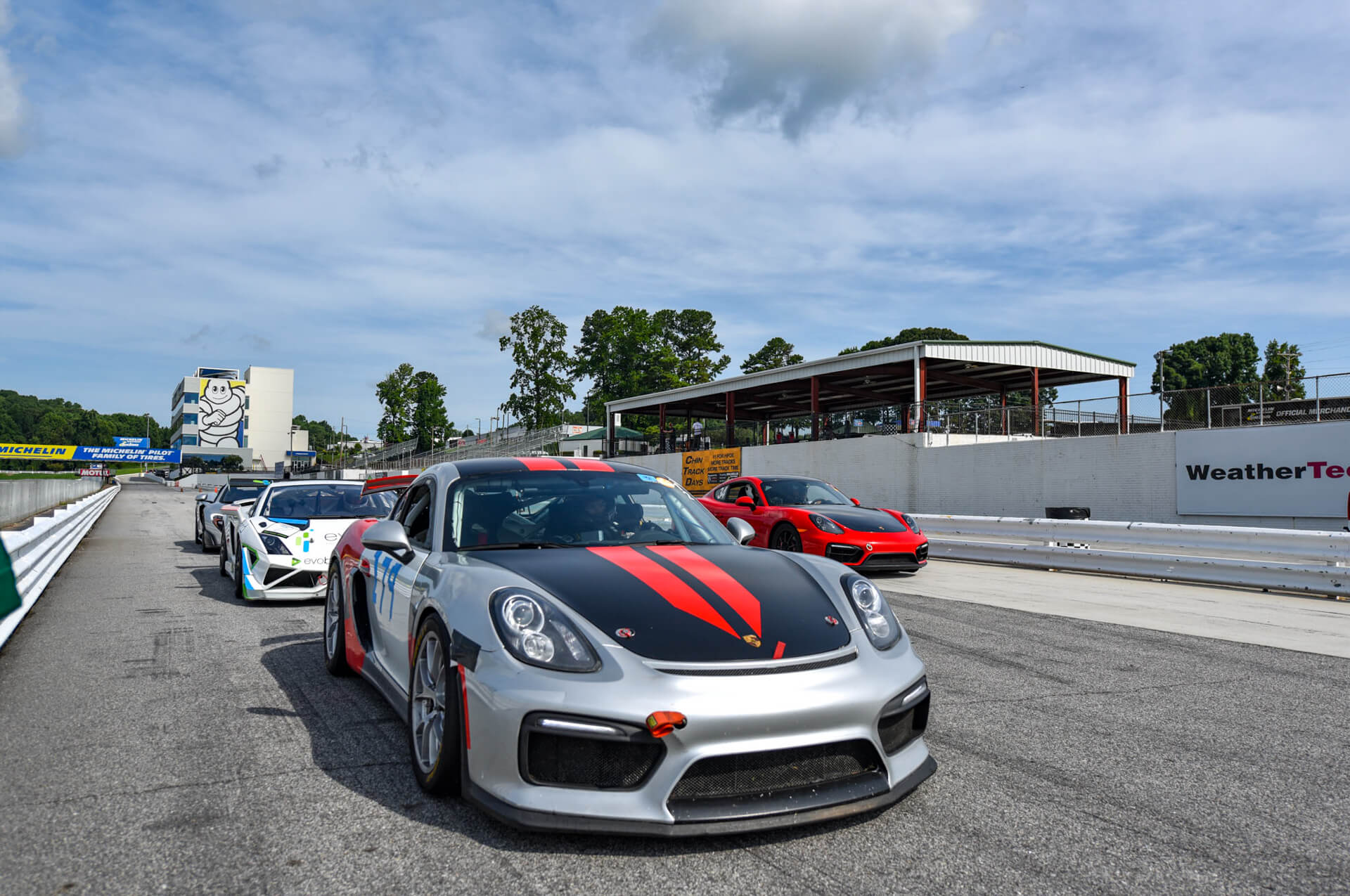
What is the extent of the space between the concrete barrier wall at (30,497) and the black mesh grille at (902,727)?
23302mm

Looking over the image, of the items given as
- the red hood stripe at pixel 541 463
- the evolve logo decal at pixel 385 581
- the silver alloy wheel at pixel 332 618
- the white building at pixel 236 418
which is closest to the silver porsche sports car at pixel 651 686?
the evolve logo decal at pixel 385 581

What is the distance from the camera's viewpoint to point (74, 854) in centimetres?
294

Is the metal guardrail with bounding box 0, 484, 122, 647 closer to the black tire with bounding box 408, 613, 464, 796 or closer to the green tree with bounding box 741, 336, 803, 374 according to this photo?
the black tire with bounding box 408, 613, 464, 796

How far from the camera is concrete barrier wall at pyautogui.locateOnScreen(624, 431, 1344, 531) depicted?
19.0 m

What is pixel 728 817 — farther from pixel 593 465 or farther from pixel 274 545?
pixel 274 545

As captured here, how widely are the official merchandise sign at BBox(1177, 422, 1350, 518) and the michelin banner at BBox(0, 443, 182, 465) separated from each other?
7990 cm

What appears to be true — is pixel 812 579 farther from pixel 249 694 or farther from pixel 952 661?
pixel 249 694

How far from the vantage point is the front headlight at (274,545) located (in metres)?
8.76

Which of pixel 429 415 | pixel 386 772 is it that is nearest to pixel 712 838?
pixel 386 772

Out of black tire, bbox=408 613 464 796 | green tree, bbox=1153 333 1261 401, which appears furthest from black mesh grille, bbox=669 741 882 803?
green tree, bbox=1153 333 1261 401

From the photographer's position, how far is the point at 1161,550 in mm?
12148

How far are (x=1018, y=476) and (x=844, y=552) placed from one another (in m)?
13.0

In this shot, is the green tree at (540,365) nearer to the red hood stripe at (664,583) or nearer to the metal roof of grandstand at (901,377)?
the metal roof of grandstand at (901,377)

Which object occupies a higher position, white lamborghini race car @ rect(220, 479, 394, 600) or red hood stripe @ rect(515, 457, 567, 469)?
red hood stripe @ rect(515, 457, 567, 469)
